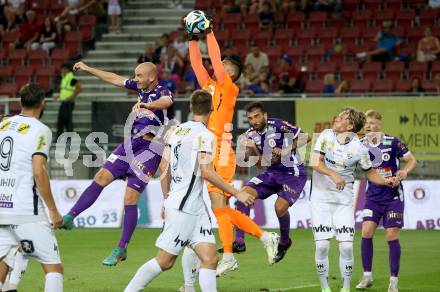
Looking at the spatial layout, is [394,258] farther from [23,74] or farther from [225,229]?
[23,74]

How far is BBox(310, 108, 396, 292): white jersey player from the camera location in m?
12.0

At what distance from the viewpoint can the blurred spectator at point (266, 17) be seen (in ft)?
90.2

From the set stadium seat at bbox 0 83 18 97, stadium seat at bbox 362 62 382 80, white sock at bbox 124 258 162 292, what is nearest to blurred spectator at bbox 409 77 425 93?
stadium seat at bbox 362 62 382 80

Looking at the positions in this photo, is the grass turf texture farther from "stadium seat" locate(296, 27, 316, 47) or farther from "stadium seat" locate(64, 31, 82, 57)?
"stadium seat" locate(64, 31, 82, 57)

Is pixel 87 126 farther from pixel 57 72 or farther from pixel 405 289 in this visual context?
pixel 405 289

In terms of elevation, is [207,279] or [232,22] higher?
[232,22]

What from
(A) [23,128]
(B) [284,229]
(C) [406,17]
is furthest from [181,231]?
(C) [406,17]

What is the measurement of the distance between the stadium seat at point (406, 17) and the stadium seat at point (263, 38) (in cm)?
340

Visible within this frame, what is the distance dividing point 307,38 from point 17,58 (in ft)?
27.2

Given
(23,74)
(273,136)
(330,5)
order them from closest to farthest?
(273,136) → (330,5) → (23,74)

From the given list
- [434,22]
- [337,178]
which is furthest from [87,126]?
[337,178]

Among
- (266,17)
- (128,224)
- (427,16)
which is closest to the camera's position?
(128,224)

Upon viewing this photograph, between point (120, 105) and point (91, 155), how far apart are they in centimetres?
127

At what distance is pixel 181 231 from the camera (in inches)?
396
